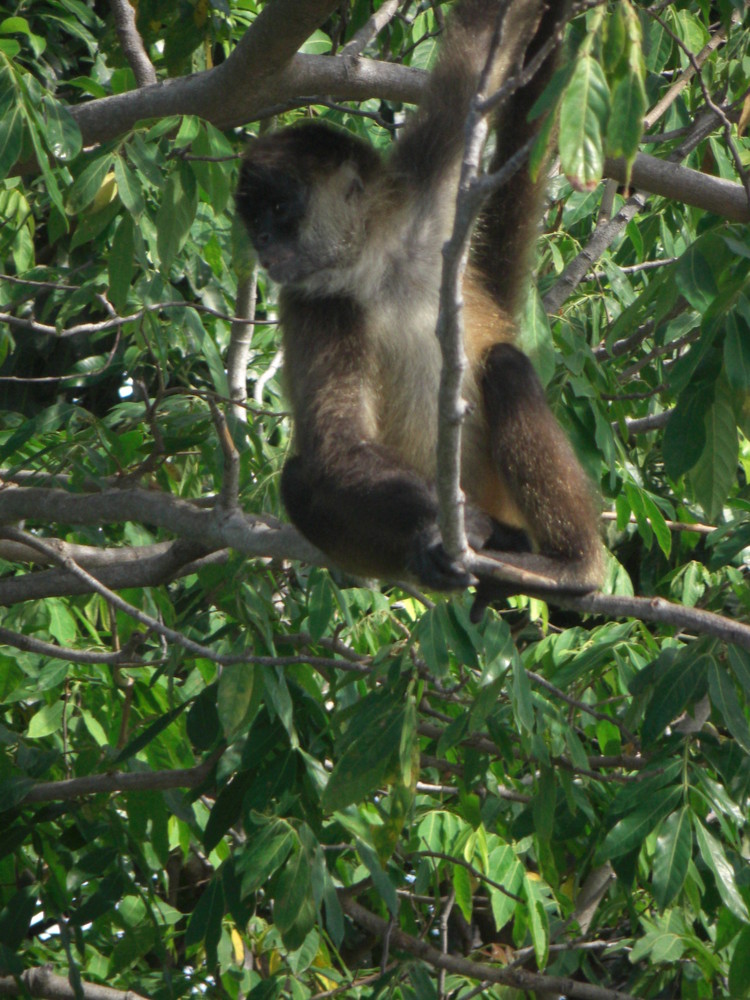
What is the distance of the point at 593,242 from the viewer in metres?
5.33

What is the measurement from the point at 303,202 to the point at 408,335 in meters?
0.67

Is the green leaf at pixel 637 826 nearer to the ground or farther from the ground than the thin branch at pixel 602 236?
nearer to the ground

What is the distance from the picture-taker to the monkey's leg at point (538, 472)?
409 cm

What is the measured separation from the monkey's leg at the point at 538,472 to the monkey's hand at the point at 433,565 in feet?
1.40

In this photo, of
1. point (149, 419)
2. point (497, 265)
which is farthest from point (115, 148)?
point (497, 265)

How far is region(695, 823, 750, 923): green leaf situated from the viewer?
142 inches

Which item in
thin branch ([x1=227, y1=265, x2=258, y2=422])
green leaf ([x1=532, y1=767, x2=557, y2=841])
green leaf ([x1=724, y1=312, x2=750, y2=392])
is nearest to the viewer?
green leaf ([x1=724, y1=312, x2=750, y2=392])

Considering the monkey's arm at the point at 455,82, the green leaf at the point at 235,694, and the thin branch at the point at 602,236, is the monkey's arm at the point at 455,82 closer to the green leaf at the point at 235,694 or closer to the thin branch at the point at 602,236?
the thin branch at the point at 602,236

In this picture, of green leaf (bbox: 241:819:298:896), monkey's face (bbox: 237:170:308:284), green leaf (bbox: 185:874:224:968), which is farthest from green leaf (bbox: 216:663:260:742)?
monkey's face (bbox: 237:170:308:284)

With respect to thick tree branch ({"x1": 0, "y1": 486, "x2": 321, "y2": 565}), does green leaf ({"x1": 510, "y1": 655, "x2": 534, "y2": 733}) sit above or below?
below

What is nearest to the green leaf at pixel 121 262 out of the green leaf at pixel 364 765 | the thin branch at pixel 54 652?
the thin branch at pixel 54 652

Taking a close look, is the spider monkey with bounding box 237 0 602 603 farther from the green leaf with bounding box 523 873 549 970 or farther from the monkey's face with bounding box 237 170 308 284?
the green leaf with bounding box 523 873 549 970

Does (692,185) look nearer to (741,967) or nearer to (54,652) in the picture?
(741,967)

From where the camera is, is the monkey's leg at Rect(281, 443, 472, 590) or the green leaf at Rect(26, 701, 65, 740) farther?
the green leaf at Rect(26, 701, 65, 740)
